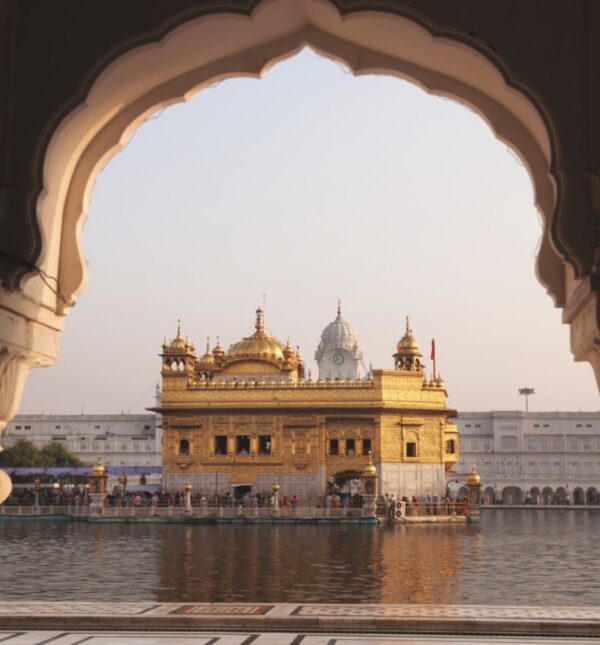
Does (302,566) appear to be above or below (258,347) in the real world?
below

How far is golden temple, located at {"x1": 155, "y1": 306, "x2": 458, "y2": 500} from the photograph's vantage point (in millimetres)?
37594

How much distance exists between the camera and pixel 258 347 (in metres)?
41.2

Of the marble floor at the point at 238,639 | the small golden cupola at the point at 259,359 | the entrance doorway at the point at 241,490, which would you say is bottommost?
the marble floor at the point at 238,639

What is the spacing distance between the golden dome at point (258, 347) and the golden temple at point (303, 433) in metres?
2.22

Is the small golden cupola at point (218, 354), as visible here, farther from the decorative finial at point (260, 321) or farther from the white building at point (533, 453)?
the white building at point (533, 453)

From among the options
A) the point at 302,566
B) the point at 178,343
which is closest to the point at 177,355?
the point at 178,343

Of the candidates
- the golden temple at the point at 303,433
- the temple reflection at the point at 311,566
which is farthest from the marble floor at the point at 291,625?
the golden temple at the point at 303,433

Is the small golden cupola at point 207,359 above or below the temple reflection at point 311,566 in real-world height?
above

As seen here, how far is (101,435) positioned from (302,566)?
6165 centimetres

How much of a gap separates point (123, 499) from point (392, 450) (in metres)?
10.3

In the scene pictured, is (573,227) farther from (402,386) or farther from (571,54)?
(402,386)

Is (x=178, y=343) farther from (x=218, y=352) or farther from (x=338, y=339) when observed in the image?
(x=338, y=339)

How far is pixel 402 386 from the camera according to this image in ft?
126

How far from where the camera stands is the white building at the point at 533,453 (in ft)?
Result: 233
